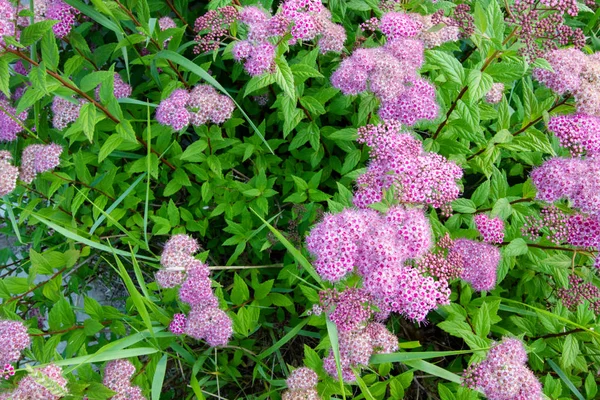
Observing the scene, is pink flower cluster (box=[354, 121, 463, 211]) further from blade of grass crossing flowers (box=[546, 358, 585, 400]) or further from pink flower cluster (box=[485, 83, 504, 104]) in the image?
blade of grass crossing flowers (box=[546, 358, 585, 400])

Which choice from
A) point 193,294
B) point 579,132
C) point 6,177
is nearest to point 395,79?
point 579,132

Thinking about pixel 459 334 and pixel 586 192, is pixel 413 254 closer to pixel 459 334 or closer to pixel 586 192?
pixel 459 334

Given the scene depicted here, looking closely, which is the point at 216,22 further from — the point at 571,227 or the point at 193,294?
the point at 571,227

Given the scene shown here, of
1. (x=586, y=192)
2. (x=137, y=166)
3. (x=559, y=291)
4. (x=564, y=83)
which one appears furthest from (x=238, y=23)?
(x=559, y=291)

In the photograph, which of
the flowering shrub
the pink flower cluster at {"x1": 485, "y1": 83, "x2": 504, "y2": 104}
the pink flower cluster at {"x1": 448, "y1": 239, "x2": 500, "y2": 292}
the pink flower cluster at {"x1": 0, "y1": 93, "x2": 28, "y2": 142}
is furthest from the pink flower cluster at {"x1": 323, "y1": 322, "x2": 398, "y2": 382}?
the pink flower cluster at {"x1": 0, "y1": 93, "x2": 28, "y2": 142}

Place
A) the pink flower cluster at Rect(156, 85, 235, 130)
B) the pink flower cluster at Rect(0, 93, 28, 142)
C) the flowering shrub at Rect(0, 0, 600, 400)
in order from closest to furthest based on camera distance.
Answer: the flowering shrub at Rect(0, 0, 600, 400)
the pink flower cluster at Rect(156, 85, 235, 130)
the pink flower cluster at Rect(0, 93, 28, 142)

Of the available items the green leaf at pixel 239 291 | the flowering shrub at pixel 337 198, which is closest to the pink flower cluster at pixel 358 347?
the flowering shrub at pixel 337 198

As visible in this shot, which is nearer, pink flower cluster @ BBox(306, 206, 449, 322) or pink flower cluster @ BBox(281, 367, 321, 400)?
pink flower cluster @ BBox(306, 206, 449, 322)
